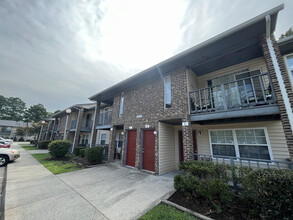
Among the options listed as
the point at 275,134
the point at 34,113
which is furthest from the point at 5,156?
the point at 34,113

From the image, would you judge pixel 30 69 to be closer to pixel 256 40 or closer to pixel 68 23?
pixel 68 23

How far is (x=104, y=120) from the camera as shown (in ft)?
37.4

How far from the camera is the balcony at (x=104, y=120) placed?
1094cm

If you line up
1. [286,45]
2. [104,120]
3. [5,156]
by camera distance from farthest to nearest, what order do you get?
[104,120], [5,156], [286,45]

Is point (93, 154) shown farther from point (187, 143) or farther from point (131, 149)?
point (187, 143)

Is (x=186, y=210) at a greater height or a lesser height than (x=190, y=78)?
lesser

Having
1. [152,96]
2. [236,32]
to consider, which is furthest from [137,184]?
[236,32]

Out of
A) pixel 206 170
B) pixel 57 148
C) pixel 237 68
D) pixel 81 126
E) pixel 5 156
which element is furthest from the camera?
pixel 81 126

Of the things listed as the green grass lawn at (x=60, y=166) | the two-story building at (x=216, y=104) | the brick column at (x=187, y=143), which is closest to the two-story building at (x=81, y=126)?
the green grass lawn at (x=60, y=166)

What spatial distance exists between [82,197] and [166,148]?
4654mm

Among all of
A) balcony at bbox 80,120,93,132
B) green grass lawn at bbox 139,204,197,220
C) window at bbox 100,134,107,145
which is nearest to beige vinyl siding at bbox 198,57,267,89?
green grass lawn at bbox 139,204,197,220

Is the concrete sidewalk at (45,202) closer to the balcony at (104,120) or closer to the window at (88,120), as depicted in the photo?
the balcony at (104,120)

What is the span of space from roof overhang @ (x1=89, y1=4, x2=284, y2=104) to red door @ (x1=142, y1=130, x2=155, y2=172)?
12.7ft

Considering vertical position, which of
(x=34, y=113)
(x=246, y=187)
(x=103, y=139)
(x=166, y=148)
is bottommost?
(x=246, y=187)
